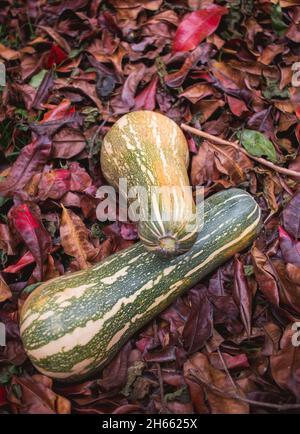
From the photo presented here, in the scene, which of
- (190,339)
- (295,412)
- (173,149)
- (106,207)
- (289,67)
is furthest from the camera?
(289,67)

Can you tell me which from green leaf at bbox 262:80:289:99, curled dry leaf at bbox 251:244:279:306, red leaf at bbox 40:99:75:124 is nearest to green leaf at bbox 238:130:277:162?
green leaf at bbox 262:80:289:99

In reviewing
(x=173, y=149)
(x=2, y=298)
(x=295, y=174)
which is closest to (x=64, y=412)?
(x=2, y=298)

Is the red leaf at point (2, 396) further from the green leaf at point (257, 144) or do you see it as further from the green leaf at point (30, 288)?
the green leaf at point (257, 144)

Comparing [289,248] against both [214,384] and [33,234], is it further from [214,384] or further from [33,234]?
[33,234]

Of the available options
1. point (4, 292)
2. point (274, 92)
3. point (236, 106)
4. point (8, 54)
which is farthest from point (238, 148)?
point (8, 54)

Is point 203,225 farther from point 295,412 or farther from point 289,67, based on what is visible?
point 289,67

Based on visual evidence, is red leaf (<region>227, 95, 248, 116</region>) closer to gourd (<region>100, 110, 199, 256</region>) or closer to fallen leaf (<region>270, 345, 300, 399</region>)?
gourd (<region>100, 110, 199, 256</region>)
